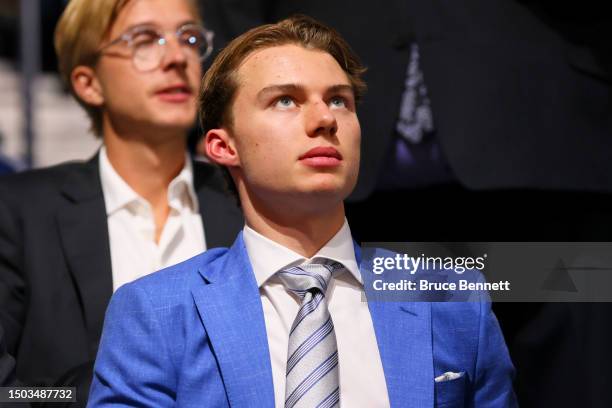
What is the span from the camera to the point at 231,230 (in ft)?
7.83

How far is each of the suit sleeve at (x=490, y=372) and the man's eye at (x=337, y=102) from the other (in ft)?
1.34

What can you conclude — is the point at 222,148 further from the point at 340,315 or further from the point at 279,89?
the point at 340,315

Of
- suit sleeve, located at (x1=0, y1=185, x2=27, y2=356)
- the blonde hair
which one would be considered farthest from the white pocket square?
the blonde hair

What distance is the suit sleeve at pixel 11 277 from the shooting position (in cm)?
220

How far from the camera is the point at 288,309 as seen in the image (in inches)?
66.0

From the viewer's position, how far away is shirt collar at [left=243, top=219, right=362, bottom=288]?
67.0 inches

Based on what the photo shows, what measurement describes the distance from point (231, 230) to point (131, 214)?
Result: 251mm

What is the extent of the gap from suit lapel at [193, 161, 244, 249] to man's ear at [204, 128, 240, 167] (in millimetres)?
562

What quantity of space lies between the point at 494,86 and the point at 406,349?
0.92 meters

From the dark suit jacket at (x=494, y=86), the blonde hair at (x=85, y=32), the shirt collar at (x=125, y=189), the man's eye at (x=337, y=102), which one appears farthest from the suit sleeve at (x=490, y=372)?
the blonde hair at (x=85, y=32)

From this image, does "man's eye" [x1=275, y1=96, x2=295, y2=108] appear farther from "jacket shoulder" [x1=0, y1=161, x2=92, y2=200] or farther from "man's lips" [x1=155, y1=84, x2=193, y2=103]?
"jacket shoulder" [x1=0, y1=161, x2=92, y2=200]

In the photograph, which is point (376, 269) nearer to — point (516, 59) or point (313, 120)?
point (313, 120)

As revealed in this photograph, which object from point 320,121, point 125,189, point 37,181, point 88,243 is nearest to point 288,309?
point 320,121

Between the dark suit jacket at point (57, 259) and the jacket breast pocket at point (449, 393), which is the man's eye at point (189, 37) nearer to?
the dark suit jacket at point (57, 259)
